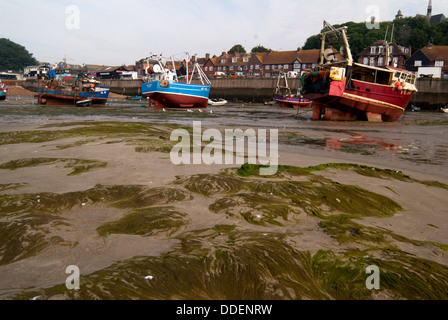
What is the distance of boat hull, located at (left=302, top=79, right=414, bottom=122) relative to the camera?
1978 centimetres

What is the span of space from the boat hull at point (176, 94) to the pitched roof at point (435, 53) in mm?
53623

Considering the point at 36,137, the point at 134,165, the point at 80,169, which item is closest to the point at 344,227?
the point at 134,165

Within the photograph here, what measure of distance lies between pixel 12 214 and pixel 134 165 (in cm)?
230

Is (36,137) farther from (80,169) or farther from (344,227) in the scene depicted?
(344,227)

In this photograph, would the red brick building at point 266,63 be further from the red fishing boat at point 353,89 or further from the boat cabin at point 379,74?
the red fishing boat at point 353,89

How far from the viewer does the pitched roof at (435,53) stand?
63.5 m

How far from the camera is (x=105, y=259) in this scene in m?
2.30

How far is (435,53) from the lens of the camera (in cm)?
6431

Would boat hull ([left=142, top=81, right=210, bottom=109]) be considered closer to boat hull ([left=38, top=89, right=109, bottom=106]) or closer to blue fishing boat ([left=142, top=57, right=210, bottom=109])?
blue fishing boat ([left=142, top=57, right=210, bottom=109])

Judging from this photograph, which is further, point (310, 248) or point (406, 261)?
point (310, 248)

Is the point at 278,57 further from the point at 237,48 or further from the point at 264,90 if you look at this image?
the point at 237,48

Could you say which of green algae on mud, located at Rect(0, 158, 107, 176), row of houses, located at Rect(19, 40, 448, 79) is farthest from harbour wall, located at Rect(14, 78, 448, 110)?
green algae on mud, located at Rect(0, 158, 107, 176)

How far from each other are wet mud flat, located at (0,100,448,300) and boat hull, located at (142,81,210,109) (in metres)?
26.1
